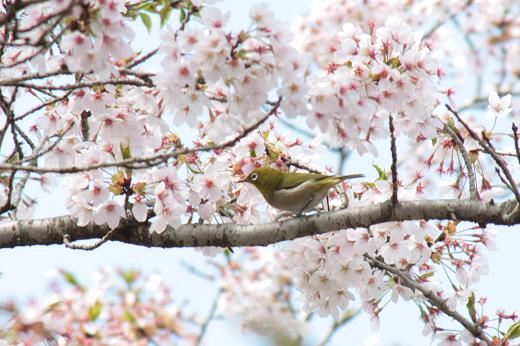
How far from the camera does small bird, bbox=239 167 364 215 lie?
5.32m

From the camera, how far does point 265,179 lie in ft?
18.0

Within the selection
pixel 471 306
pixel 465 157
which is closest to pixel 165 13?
pixel 465 157

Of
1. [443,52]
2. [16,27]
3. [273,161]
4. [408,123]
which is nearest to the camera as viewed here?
[16,27]

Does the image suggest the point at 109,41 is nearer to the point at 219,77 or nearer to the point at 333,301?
the point at 219,77

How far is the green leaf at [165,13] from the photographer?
4.51 meters

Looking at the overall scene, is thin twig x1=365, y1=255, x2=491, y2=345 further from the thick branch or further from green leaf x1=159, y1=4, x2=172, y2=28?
green leaf x1=159, y1=4, x2=172, y2=28

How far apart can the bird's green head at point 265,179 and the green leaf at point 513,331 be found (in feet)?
6.15

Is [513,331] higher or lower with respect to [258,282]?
higher

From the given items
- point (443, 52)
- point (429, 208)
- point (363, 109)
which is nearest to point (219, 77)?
point (363, 109)

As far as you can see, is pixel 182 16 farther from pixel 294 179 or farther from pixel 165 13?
pixel 294 179

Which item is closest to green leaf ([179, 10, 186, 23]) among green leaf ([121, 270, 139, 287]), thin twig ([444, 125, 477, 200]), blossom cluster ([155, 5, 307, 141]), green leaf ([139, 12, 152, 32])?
green leaf ([139, 12, 152, 32])

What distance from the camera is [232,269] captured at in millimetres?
14852

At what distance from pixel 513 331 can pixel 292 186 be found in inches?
70.6

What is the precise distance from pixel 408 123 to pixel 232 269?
10.3 metres
